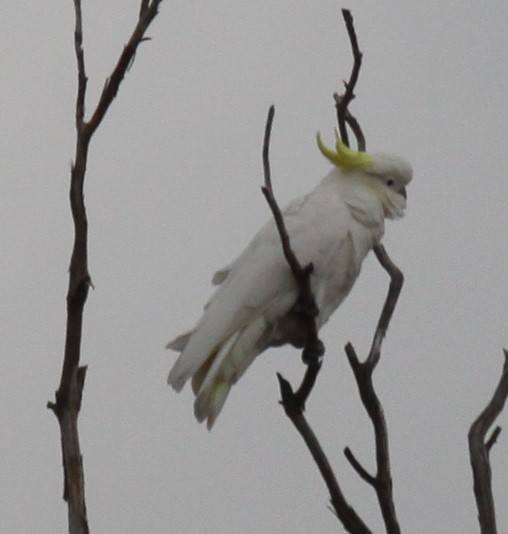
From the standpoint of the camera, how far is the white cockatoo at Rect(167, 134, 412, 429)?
140 inches

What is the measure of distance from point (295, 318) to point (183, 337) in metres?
0.39

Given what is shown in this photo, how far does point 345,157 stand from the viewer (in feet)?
12.7

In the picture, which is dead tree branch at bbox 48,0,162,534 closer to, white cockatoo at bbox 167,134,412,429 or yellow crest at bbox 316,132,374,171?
white cockatoo at bbox 167,134,412,429

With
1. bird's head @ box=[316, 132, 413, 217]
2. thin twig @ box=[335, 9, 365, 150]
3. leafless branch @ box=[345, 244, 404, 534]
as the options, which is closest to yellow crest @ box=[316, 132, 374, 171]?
bird's head @ box=[316, 132, 413, 217]

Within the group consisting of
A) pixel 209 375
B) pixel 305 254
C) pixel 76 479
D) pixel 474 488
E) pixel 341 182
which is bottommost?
pixel 474 488

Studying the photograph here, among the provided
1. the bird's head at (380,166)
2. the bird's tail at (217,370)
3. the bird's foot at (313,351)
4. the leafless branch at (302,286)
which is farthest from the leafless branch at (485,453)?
the bird's head at (380,166)

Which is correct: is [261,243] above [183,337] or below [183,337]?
above

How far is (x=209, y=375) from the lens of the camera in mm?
3500

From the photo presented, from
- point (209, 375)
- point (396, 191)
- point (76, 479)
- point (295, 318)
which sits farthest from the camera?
point (396, 191)

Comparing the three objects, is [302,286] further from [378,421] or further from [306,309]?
[378,421]

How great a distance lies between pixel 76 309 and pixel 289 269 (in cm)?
194

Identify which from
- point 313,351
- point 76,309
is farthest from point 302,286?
point 76,309

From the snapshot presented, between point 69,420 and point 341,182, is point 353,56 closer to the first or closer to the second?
point 341,182

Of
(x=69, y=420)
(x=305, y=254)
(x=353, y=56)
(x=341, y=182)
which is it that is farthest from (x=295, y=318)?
(x=69, y=420)
